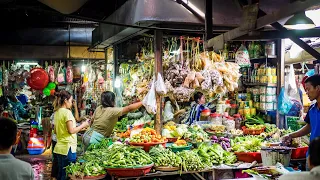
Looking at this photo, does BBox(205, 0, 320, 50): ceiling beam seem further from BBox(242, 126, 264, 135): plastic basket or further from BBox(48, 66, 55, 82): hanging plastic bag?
BBox(48, 66, 55, 82): hanging plastic bag

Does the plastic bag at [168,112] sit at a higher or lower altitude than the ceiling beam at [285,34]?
lower

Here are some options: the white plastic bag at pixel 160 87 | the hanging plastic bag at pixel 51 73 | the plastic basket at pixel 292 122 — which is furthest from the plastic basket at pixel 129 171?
the hanging plastic bag at pixel 51 73

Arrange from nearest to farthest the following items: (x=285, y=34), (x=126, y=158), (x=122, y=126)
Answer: (x=285, y=34), (x=126, y=158), (x=122, y=126)

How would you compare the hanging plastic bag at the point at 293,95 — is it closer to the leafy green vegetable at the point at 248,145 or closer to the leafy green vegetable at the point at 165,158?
the leafy green vegetable at the point at 248,145

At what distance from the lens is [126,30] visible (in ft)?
23.4

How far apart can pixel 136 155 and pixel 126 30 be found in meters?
2.91

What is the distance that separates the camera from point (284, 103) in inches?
277

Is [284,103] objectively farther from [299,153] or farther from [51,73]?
[51,73]

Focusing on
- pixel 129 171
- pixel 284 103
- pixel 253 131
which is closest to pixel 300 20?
pixel 129 171

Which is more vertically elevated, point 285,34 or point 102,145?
point 285,34

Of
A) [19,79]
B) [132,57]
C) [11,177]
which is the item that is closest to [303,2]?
[11,177]

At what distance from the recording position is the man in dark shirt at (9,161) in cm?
275

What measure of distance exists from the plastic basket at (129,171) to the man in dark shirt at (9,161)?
2.18 metres

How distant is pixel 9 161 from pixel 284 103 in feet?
18.5
